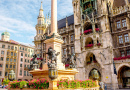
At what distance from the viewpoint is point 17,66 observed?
58156 millimetres

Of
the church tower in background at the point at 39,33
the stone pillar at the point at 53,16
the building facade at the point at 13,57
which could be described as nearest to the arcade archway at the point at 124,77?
the stone pillar at the point at 53,16

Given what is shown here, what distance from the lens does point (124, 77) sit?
29.8 meters

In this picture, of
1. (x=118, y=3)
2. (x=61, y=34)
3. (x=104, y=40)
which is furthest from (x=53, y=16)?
(x=61, y=34)

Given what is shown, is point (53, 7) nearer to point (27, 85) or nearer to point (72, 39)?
point (27, 85)

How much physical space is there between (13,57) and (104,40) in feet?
134

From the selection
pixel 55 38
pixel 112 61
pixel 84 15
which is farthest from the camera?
pixel 84 15

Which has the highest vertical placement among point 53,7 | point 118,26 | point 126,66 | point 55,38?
point 118,26

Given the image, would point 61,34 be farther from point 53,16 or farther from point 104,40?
point 53,16

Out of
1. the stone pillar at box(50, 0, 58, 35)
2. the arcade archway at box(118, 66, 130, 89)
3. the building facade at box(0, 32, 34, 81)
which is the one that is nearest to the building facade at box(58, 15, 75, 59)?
the arcade archway at box(118, 66, 130, 89)

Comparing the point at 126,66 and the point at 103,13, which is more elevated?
the point at 103,13

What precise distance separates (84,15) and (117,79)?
60.0 ft

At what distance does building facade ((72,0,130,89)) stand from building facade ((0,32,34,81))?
32886 millimetres

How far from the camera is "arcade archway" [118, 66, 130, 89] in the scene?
29.4 m

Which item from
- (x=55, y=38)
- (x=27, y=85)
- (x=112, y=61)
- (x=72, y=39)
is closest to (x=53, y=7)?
(x=55, y=38)
